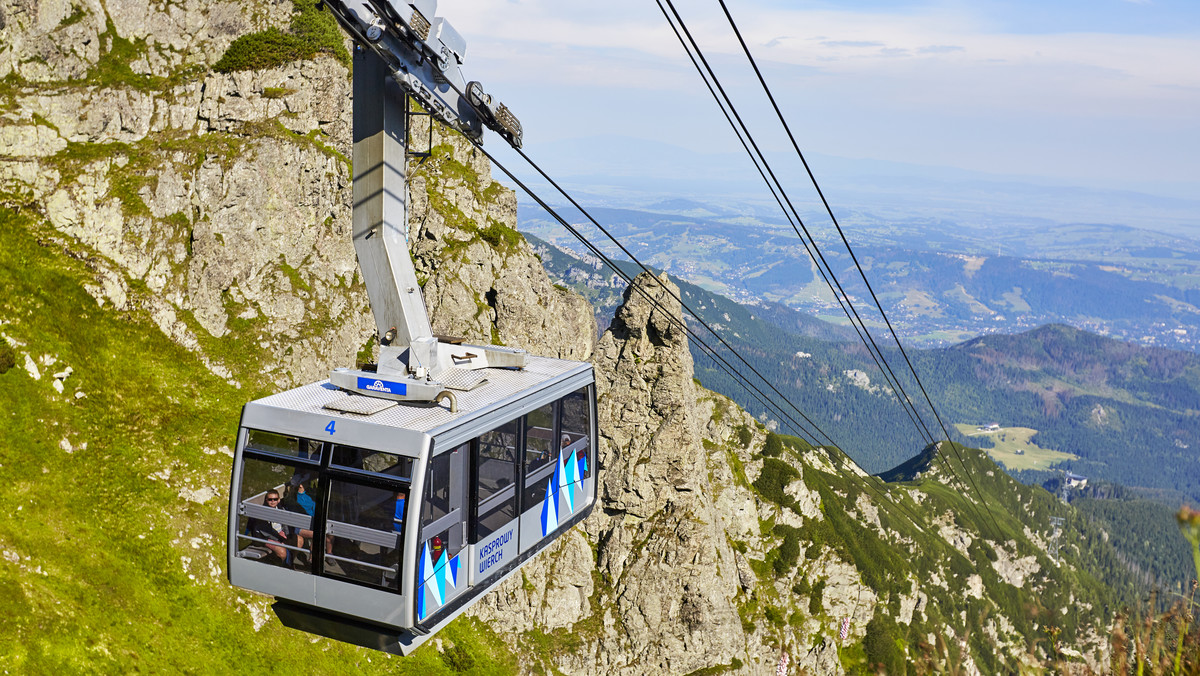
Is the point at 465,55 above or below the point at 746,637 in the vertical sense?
above

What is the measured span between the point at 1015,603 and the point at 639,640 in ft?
432

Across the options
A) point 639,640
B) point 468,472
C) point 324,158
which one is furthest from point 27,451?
point 639,640

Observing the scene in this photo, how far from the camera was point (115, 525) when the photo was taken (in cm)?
4147

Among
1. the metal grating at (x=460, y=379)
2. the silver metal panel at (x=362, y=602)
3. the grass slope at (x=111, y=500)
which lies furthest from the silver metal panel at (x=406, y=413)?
the grass slope at (x=111, y=500)

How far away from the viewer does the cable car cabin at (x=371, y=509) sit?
497 inches

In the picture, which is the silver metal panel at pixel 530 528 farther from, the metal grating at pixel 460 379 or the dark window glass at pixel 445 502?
the metal grating at pixel 460 379

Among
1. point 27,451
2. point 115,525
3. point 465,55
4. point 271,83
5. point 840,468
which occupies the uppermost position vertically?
point 271,83

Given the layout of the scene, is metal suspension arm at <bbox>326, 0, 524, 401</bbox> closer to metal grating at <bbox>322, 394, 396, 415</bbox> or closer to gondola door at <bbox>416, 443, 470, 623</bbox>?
metal grating at <bbox>322, 394, 396, 415</bbox>

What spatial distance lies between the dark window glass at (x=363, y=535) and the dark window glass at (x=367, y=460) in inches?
12.2

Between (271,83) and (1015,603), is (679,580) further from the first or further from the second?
(1015,603)

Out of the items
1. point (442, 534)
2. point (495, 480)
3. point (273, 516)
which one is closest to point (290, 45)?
point (273, 516)

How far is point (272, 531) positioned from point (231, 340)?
44.0m

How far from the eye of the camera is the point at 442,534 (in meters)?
13.4

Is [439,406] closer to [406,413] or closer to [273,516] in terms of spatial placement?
[406,413]
